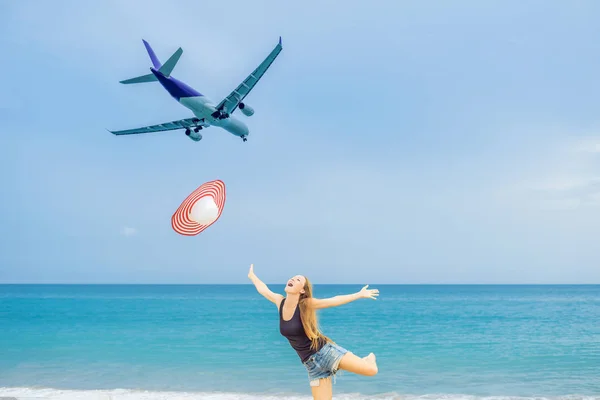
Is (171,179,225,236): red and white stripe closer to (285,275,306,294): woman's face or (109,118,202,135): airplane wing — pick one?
(285,275,306,294): woman's face

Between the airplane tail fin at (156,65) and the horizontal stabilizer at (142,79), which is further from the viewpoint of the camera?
the horizontal stabilizer at (142,79)

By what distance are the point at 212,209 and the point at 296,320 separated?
1.70 metres

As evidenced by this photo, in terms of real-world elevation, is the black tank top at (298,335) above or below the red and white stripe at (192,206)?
below

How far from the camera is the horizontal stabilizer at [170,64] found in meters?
20.9

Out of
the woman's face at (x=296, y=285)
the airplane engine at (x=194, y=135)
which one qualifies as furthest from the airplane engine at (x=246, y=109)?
the woman's face at (x=296, y=285)

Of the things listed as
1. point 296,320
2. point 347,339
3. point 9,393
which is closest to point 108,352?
point 9,393

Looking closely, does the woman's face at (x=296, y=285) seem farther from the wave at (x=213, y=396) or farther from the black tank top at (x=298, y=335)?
the wave at (x=213, y=396)

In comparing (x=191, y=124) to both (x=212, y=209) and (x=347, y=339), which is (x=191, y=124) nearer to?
(x=347, y=339)

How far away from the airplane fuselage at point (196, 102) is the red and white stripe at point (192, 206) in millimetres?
16768

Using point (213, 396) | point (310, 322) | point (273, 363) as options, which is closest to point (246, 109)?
point (273, 363)

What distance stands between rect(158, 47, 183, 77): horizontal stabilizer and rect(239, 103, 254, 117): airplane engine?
356 cm

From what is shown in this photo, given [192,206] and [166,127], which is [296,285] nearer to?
[192,206]

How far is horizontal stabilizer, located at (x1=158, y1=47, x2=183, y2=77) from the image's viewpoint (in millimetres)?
20906

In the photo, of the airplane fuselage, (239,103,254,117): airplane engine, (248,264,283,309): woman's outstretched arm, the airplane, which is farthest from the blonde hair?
(239,103,254,117): airplane engine
